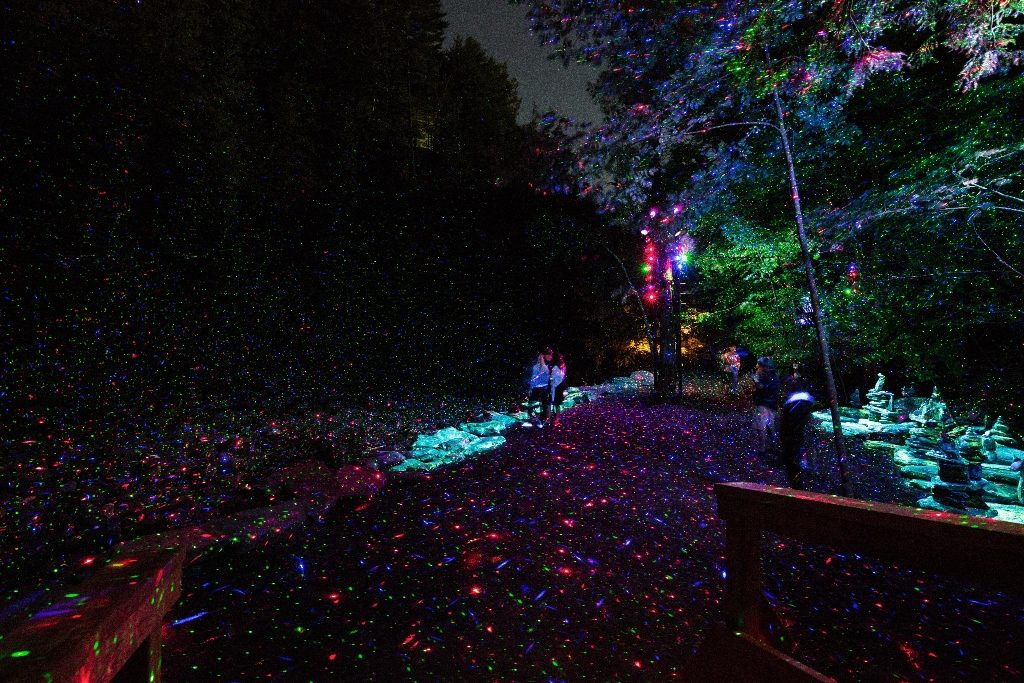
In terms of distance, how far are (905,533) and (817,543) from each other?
32 cm

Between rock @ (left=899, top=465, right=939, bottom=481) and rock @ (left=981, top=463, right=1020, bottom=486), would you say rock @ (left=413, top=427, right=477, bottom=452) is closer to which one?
rock @ (left=899, top=465, right=939, bottom=481)

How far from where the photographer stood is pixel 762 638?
88.2 inches

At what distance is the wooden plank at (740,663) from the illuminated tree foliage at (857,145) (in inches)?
247

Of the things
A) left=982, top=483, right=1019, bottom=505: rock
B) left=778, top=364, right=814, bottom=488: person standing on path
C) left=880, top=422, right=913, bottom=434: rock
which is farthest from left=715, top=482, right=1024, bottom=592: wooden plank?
left=880, top=422, right=913, bottom=434: rock

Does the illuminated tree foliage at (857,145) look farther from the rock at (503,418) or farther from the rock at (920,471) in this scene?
the rock at (503,418)

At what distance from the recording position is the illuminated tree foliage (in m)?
6.13

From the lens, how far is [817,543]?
69.9 inches

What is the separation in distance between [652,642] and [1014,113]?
957 centimetres

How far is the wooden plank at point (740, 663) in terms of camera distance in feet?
6.17

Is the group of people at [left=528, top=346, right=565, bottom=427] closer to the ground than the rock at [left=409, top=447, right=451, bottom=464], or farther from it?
farther from it

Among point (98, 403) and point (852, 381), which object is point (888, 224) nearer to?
point (852, 381)

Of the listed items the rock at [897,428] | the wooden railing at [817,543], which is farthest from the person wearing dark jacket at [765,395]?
the wooden railing at [817,543]

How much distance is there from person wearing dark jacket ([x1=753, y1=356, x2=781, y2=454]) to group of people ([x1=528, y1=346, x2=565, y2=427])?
4223mm

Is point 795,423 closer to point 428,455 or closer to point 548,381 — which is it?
point 548,381
